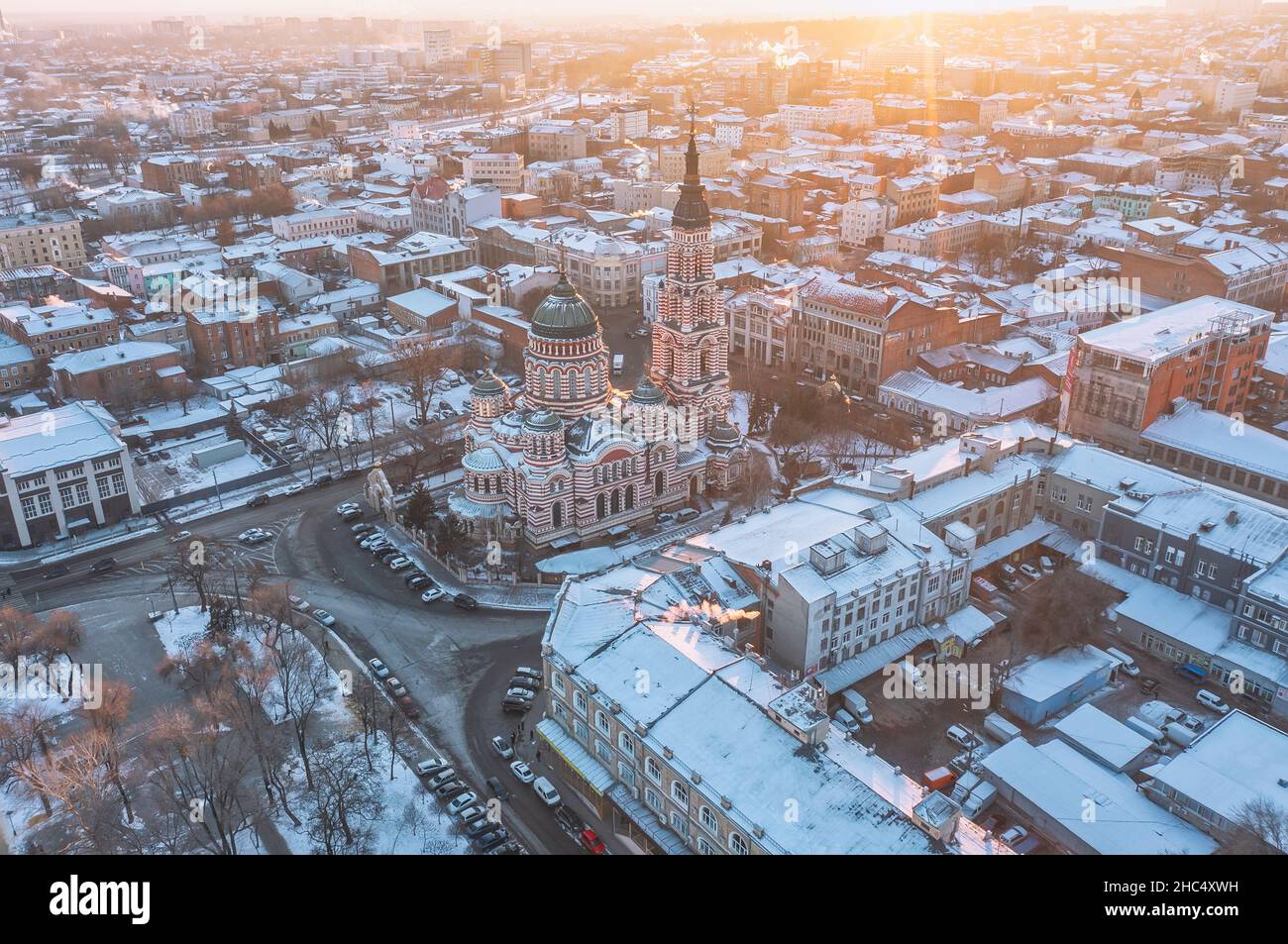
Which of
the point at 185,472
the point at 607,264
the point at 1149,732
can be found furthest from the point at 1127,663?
the point at 607,264

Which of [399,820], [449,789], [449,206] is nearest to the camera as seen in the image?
[399,820]

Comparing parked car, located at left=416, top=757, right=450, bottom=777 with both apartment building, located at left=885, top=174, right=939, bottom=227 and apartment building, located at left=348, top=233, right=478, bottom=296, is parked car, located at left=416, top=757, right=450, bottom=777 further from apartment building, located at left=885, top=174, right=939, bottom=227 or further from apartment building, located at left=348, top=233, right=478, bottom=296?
apartment building, located at left=885, top=174, right=939, bottom=227

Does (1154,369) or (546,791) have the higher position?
(1154,369)

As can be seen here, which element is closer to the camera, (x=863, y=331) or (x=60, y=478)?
(x=60, y=478)

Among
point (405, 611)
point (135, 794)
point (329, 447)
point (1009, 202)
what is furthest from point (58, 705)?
point (1009, 202)

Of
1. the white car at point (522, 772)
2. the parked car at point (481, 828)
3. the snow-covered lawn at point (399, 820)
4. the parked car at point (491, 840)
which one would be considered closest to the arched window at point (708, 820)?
the parked car at point (491, 840)

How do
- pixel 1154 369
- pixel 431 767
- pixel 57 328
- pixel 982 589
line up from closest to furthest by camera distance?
pixel 431 767
pixel 982 589
pixel 1154 369
pixel 57 328

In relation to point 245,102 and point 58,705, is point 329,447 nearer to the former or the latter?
point 58,705

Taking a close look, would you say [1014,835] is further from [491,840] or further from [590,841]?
[491,840]
